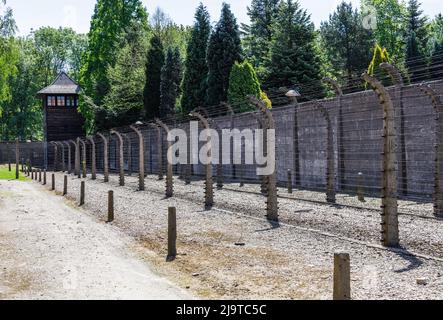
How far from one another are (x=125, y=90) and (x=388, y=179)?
44370 millimetres

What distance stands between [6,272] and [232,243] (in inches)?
147

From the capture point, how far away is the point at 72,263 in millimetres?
8336

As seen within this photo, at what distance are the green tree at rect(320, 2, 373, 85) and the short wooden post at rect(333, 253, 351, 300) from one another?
56523 millimetres

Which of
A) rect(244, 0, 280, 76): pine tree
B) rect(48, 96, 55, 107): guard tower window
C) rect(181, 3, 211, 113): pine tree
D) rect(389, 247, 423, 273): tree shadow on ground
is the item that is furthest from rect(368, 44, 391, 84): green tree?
rect(48, 96, 55, 107): guard tower window

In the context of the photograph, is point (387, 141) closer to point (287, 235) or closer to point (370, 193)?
point (287, 235)

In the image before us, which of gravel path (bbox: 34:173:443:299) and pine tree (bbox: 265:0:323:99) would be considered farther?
pine tree (bbox: 265:0:323:99)

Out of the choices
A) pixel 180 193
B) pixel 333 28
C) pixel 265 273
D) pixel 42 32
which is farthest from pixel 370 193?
pixel 42 32

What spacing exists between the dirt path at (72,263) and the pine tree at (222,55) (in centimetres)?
2519

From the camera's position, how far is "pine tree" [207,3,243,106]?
38.6m

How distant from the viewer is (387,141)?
9.23 metres

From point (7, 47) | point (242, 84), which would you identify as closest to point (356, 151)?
point (242, 84)

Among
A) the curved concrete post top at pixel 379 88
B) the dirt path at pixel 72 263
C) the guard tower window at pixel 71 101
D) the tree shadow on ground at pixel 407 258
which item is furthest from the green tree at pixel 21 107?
the tree shadow on ground at pixel 407 258

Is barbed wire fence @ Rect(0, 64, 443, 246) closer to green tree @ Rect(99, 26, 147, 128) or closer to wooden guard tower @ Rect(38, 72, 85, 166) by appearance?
green tree @ Rect(99, 26, 147, 128)

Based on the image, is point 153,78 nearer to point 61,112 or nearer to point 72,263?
point 61,112
